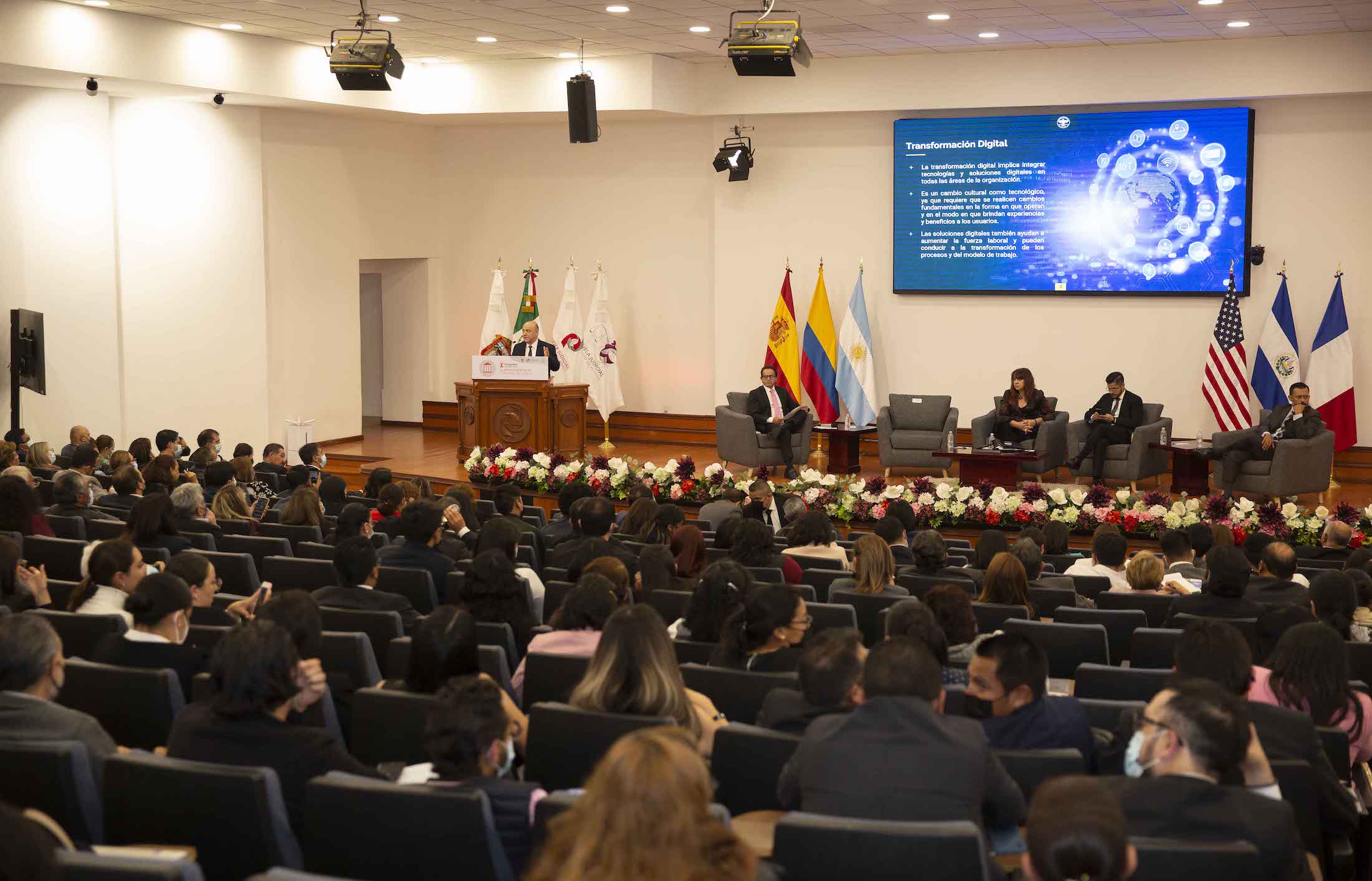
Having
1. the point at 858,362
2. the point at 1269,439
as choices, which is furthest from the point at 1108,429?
the point at 858,362

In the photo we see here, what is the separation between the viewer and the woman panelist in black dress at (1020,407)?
1222cm

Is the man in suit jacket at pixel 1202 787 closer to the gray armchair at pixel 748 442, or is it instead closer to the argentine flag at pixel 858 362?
the gray armchair at pixel 748 442

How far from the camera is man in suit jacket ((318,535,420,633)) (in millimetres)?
5273

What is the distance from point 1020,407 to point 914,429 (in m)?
1.07

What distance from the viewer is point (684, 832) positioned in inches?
76.9

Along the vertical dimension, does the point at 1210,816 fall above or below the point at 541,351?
below

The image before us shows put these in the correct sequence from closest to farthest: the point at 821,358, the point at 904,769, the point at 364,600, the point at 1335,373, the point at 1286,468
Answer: the point at 904,769 < the point at 364,600 < the point at 1286,468 < the point at 1335,373 < the point at 821,358

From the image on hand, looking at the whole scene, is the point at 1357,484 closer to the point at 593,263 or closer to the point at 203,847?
the point at 593,263

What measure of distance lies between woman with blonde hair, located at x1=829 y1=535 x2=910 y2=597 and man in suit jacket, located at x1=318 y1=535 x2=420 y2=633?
1.84 m

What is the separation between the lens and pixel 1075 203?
523 inches

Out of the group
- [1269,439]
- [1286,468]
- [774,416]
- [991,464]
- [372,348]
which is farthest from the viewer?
[372,348]

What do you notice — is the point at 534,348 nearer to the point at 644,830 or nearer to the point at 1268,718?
the point at 1268,718

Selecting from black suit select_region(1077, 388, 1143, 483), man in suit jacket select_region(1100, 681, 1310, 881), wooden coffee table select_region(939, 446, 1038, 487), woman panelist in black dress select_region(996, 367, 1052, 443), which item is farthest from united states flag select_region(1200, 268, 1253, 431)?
man in suit jacket select_region(1100, 681, 1310, 881)

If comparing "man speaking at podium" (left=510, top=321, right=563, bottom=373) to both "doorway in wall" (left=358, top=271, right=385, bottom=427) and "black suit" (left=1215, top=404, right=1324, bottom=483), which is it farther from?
"black suit" (left=1215, top=404, right=1324, bottom=483)
